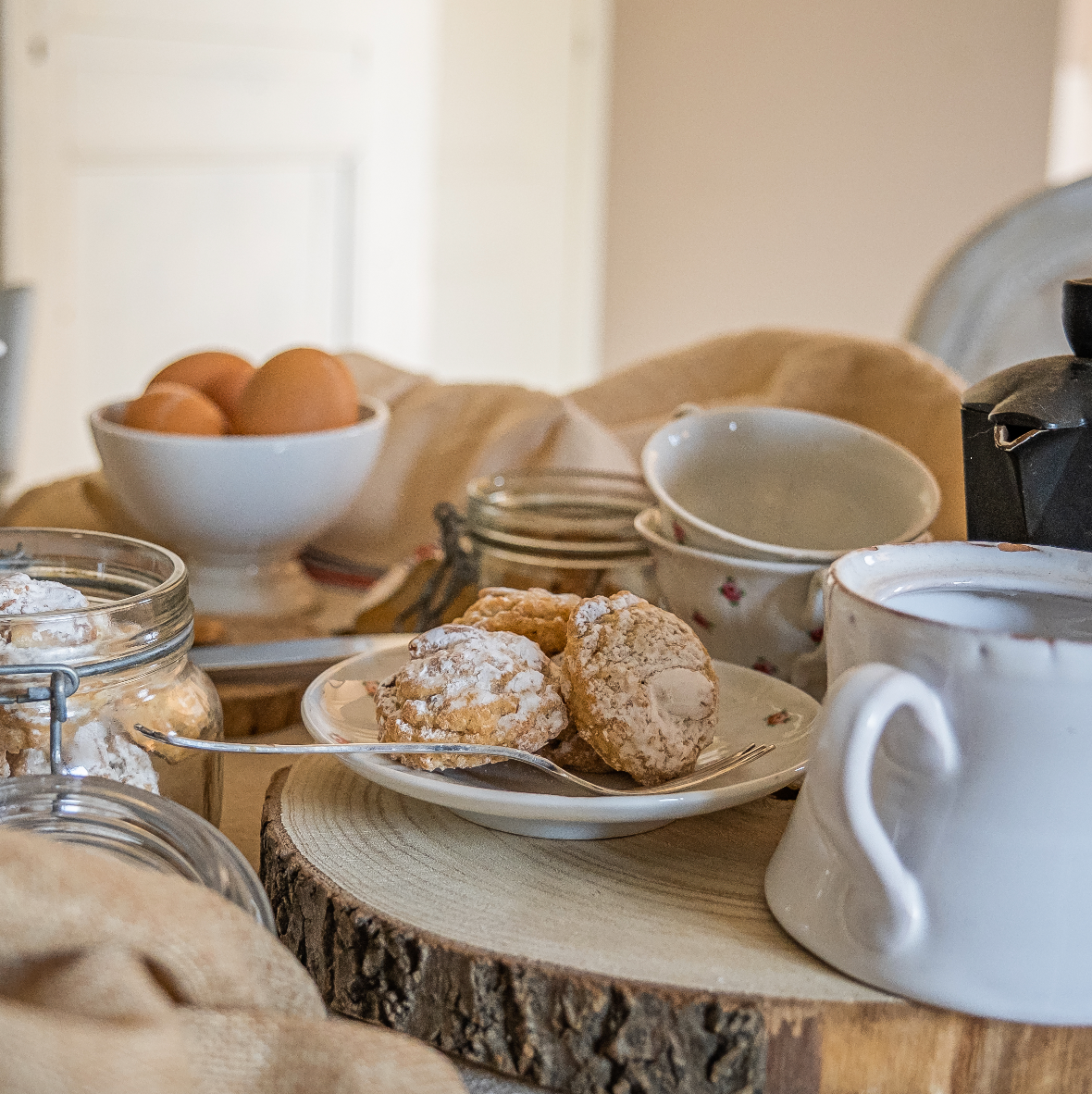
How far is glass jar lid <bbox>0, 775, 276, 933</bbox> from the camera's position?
1.75ft

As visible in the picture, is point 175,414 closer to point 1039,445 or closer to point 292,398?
point 292,398

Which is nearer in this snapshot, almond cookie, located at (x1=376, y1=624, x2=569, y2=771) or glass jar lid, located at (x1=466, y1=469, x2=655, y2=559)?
almond cookie, located at (x1=376, y1=624, x2=569, y2=771)

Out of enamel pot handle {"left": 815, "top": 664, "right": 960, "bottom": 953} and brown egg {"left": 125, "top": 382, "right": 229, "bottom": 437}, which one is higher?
brown egg {"left": 125, "top": 382, "right": 229, "bottom": 437}

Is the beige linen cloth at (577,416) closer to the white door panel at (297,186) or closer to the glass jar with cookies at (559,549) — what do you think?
the glass jar with cookies at (559,549)

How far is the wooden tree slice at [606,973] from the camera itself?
51cm

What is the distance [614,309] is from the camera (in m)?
4.33

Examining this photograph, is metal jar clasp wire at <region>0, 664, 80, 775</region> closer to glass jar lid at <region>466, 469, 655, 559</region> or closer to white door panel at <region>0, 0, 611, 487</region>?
glass jar lid at <region>466, 469, 655, 559</region>

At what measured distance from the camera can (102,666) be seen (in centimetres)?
58

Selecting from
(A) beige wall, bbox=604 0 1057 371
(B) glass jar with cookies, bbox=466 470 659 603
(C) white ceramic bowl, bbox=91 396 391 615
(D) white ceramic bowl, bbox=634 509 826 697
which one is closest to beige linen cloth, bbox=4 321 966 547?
(C) white ceramic bowl, bbox=91 396 391 615

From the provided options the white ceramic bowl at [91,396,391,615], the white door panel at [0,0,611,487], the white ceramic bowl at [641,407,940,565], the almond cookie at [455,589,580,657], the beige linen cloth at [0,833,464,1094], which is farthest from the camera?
the white door panel at [0,0,611,487]

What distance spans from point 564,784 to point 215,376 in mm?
570

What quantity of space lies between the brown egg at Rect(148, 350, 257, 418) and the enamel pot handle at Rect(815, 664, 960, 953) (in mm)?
667

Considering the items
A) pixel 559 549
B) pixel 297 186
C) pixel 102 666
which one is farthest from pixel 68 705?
pixel 297 186

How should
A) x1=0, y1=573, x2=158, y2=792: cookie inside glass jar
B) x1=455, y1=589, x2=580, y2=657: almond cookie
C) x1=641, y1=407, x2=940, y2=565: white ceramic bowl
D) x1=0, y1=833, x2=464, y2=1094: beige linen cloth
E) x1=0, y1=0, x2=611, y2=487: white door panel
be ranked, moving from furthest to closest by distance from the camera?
x1=0, y1=0, x2=611, y2=487: white door panel, x1=641, y1=407, x2=940, y2=565: white ceramic bowl, x1=455, y1=589, x2=580, y2=657: almond cookie, x1=0, y1=573, x2=158, y2=792: cookie inside glass jar, x1=0, y1=833, x2=464, y2=1094: beige linen cloth
